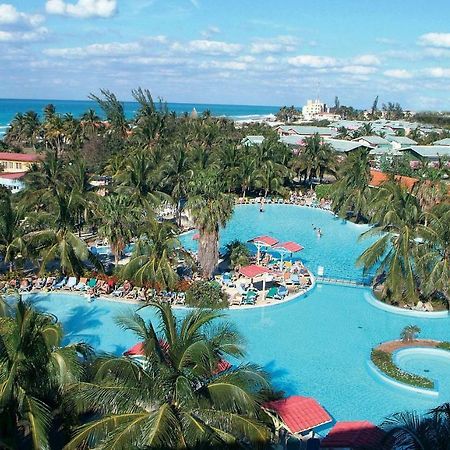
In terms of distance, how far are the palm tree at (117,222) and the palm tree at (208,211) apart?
321cm

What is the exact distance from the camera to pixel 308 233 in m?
37.0

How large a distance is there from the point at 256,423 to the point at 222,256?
19665mm

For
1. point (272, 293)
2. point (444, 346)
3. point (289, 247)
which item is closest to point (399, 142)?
point (289, 247)

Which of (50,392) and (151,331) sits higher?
(151,331)

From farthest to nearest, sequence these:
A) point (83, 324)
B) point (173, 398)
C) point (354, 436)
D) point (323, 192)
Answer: point (323, 192) < point (83, 324) < point (354, 436) < point (173, 398)

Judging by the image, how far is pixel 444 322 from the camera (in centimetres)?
2203

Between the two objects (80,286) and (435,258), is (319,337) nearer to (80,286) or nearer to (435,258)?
(435,258)

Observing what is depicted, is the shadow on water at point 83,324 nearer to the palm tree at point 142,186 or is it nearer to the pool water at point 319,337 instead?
the pool water at point 319,337

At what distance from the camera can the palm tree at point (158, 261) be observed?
73.7 feet

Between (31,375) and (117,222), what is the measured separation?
47.8ft

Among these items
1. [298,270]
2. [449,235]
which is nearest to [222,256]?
[298,270]

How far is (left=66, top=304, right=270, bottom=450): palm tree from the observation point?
8.71 m

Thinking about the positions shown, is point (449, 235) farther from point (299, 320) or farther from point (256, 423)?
point (256, 423)

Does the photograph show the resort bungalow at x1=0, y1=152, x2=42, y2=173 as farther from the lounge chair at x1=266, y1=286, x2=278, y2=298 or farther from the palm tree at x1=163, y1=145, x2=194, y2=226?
the lounge chair at x1=266, y1=286, x2=278, y2=298
